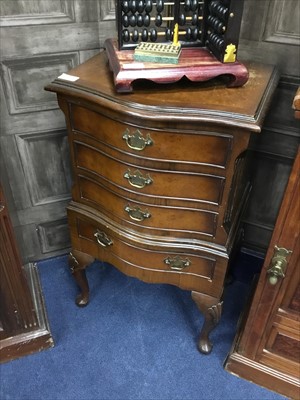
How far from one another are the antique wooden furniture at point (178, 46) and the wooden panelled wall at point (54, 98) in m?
0.33

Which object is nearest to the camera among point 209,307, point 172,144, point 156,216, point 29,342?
point 172,144

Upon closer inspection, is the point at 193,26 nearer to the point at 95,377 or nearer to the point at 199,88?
the point at 199,88

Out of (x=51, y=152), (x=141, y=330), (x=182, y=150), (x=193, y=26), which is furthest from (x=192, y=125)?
(x=141, y=330)

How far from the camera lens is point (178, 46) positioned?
113 cm

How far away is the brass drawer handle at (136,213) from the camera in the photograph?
1.23 m

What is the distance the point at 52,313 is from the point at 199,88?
119 centimetres

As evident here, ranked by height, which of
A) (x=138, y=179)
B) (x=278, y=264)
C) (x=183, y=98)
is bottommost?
(x=278, y=264)

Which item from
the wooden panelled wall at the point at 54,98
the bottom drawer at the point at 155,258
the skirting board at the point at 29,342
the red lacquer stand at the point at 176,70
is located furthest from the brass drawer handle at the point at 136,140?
the skirting board at the point at 29,342

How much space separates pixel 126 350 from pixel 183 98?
107cm

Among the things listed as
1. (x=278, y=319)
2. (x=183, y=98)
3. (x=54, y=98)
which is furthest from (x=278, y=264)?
(x=54, y=98)

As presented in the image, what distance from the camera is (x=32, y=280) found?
1800 millimetres

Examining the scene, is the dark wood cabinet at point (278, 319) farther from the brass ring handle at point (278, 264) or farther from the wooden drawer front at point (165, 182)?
the wooden drawer front at point (165, 182)

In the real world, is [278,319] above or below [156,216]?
below

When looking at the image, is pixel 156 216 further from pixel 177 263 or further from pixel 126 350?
pixel 126 350
